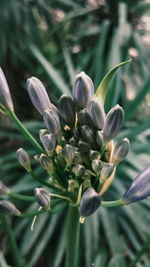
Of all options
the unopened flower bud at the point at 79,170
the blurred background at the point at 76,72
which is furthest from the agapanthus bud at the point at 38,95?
the blurred background at the point at 76,72

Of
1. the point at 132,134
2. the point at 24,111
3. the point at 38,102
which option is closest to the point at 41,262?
the point at 132,134

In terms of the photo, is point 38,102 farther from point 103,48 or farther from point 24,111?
point 24,111

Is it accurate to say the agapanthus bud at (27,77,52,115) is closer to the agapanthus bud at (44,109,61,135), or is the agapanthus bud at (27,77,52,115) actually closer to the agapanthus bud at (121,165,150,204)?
the agapanthus bud at (44,109,61,135)

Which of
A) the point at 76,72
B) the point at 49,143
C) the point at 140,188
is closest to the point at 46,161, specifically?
the point at 49,143

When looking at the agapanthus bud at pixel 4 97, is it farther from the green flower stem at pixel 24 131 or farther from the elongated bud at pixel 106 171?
the elongated bud at pixel 106 171

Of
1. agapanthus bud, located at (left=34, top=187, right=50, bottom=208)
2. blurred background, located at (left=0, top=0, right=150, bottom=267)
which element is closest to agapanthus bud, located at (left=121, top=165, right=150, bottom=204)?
agapanthus bud, located at (left=34, top=187, right=50, bottom=208)
